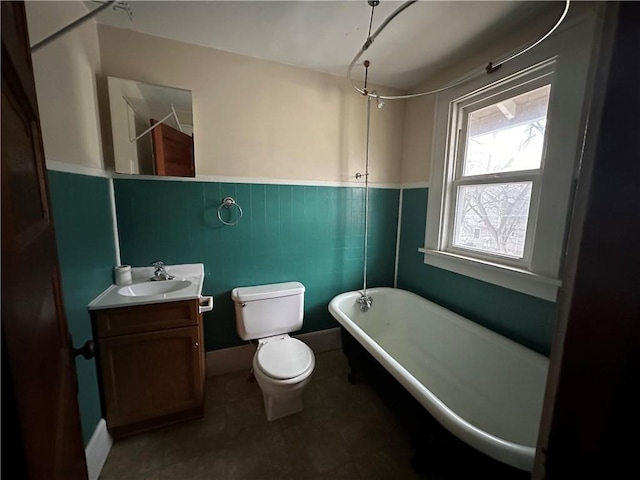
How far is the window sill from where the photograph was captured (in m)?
1.39

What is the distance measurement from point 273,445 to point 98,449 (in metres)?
0.88

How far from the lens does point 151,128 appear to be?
1625mm

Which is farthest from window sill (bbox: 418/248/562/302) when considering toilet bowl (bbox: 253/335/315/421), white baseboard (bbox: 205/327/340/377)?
white baseboard (bbox: 205/327/340/377)

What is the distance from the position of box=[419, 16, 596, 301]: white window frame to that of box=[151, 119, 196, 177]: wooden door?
77.6 inches

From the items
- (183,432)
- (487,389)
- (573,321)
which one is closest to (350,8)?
(573,321)

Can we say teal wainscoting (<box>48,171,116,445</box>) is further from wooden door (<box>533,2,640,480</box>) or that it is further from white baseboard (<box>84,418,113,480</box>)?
wooden door (<box>533,2,640,480</box>)

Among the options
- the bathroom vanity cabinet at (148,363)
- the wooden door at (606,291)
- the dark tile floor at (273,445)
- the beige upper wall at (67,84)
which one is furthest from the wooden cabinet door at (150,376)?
the wooden door at (606,291)

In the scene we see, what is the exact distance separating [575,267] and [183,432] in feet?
6.53

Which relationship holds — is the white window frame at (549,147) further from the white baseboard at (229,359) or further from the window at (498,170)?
the white baseboard at (229,359)

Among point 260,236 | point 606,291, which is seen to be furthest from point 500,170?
point 260,236

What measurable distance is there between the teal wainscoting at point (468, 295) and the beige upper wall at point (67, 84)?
2297 millimetres

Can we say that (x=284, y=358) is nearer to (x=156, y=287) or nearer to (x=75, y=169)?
(x=156, y=287)

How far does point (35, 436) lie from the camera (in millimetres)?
373

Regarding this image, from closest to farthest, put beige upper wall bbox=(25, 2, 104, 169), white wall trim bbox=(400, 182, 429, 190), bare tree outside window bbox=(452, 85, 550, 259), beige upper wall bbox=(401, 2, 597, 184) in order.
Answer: beige upper wall bbox=(25, 2, 104, 169) → beige upper wall bbox=(401, 2, 597, 184) → bare tree outside window bbox=(452, 85, 550, 259) → white wall trim bbox=(400, 182, 429, 190)
